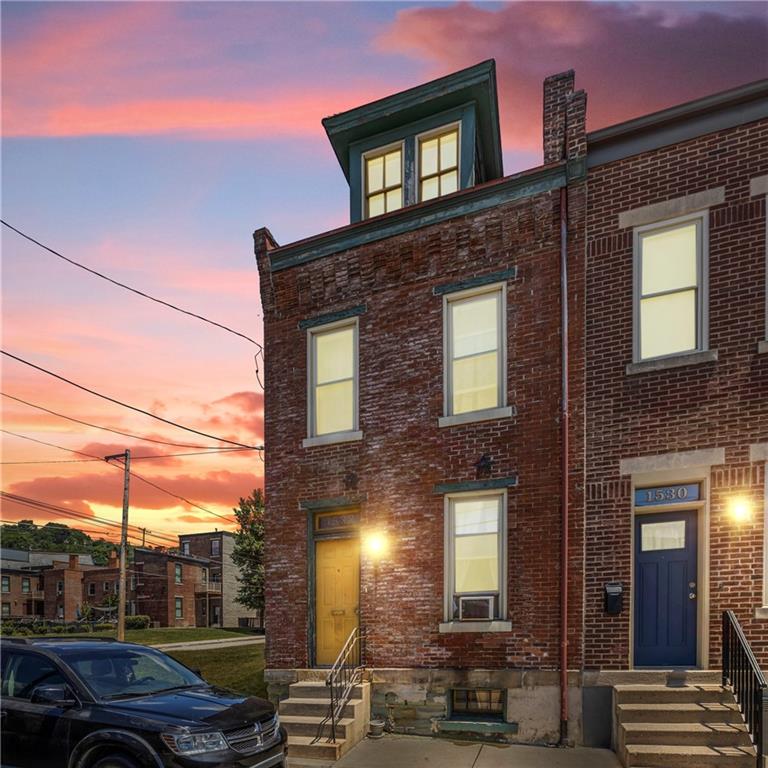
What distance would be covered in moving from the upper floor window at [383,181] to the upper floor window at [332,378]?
2447mm

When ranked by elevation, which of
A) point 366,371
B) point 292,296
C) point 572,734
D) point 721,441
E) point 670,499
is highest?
point 292,296

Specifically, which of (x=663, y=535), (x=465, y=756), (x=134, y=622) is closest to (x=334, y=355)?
(x=663, y=535)

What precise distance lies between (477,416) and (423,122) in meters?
5.96

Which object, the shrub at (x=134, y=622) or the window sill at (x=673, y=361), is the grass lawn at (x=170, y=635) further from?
the window sill at (x=673, y=361)

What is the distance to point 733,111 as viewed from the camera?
10602mm

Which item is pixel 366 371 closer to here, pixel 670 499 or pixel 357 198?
pixel 357 198

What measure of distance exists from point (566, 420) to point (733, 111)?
4992mm

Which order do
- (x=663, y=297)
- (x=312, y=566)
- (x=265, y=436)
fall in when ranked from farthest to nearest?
1. (x=265, y=436)
2. (x=312, y=566)
3. (x=663, y=297)

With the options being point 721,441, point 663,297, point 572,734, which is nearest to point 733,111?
point 663,297

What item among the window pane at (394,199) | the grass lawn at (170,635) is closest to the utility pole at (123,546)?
the grass lawn at (170,635)

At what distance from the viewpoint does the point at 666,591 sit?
33.9ft

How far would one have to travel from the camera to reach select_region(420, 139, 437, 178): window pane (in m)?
14.0

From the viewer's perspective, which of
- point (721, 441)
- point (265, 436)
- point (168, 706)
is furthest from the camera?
point (265, 436)

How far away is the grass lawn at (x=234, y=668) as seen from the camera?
57.1 ft
